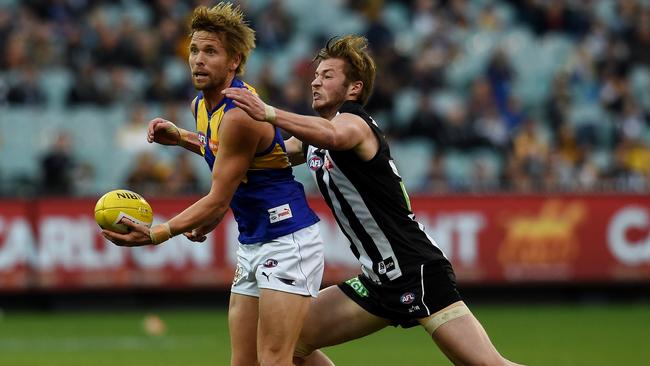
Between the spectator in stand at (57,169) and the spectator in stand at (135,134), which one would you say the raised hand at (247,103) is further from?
the spectator in stand at (135,134)

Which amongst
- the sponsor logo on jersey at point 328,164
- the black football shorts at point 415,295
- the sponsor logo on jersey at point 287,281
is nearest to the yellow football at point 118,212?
the sponsor logo on jersey at point 287,281

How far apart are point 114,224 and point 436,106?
13966 millimetres

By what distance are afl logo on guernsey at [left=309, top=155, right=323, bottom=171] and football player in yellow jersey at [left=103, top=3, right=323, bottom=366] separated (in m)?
0.16

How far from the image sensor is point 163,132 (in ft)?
27.3

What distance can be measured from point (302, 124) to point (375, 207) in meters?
0.96

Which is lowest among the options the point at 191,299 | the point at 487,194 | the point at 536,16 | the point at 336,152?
the point at 191,299

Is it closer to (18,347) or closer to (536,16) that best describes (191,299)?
(18,347)

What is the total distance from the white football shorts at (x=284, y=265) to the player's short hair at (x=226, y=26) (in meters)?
1.23

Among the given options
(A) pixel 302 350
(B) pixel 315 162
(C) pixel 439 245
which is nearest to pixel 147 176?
(C) pixel 439 245

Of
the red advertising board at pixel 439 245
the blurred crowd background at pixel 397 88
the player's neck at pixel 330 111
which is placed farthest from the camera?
the blurred crowd background at pixel 397 88

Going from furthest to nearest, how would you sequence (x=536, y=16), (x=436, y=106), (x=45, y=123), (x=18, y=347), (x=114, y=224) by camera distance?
1. (x=536, y=16)
2. (x=436, y=106)
3. (x=45, y=123)
4. (x=18, y=347)
5. (x=114, y=224)

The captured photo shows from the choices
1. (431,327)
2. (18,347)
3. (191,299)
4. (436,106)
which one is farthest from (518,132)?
(431,327)

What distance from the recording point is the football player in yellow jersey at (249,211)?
24.2 feet

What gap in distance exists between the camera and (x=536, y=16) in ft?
78.1
